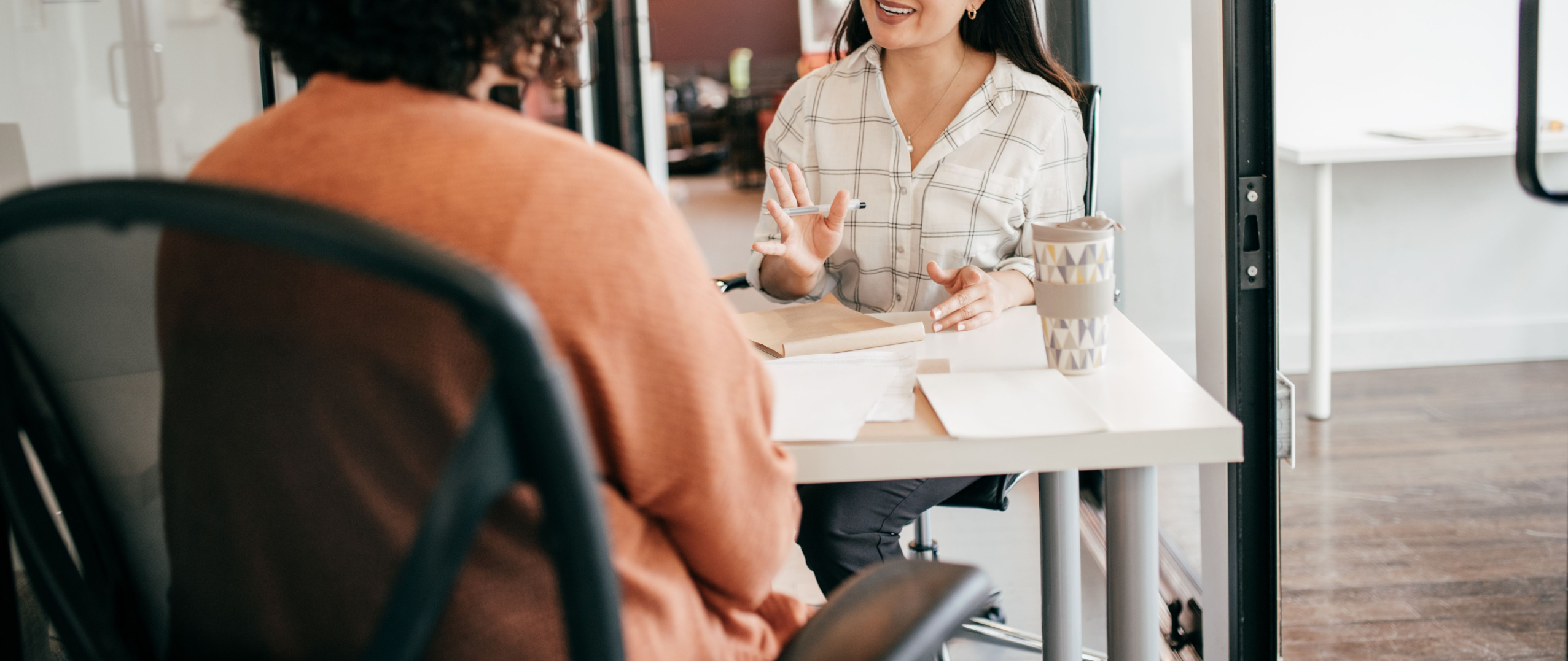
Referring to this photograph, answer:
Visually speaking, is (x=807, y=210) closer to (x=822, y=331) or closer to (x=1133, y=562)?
(x=822, y=331)

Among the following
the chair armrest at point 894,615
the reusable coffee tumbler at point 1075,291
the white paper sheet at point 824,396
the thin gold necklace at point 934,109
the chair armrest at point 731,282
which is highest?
the thin gold necklace at point 934,109

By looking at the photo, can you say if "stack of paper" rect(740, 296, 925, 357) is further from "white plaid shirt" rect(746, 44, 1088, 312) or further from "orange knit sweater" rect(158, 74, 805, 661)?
"orange knit sweater" rect(158, 74, 805, 661)

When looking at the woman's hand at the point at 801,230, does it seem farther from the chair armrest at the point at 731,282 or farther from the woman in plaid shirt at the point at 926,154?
the chair armrest at the point at 731,282

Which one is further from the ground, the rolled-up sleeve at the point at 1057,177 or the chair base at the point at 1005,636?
the rolled-up sleeve at the point at 1057,177

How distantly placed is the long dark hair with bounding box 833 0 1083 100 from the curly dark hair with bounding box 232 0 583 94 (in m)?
1.15

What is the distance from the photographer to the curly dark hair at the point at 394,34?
0.66 metres

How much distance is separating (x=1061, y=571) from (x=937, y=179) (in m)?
0.65

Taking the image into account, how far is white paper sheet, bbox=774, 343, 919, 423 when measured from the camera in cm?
102

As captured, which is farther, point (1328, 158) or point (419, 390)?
point (1328, 158)

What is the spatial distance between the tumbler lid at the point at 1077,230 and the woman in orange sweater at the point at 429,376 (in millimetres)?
511

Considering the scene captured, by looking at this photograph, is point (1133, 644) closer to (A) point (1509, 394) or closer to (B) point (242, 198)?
(B) point (242, 198)

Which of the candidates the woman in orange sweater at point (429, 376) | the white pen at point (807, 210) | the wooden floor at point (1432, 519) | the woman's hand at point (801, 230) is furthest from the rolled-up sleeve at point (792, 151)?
the woman in orange sweater at point (429, 376)

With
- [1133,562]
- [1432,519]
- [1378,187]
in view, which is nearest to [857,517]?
[1133,562]

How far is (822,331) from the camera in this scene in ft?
4.24
